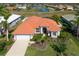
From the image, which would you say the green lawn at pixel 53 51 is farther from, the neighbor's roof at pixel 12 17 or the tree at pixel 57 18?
the neighbor's roof at pixel 12 17

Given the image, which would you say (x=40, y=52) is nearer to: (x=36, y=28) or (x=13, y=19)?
(x=36, y=28)

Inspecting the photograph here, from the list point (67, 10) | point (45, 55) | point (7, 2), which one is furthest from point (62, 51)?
point (7, 2)

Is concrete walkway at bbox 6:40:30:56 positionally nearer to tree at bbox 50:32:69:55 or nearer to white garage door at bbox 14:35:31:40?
white garage door at bbox 14:35:31:40

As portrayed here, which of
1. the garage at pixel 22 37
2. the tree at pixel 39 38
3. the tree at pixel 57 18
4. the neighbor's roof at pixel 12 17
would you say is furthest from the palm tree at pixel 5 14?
the tree at pixel 57 18

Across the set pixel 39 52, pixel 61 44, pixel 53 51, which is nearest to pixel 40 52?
pixel 39 52

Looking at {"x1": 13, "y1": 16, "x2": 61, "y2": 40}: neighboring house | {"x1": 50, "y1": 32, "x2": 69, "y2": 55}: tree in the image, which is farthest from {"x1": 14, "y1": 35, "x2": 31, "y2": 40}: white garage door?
{"x1": 50, "y1": 32, "x2": 69, "y2": 55}: tree

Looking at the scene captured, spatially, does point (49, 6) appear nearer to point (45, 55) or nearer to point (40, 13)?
point (40, 13)
